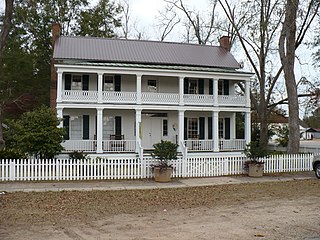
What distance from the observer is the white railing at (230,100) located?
25.2m

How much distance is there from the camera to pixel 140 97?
23.3 meters

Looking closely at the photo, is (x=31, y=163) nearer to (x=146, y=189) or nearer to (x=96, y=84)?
(x=146, y=189)

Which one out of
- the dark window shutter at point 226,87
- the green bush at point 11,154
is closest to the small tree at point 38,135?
the green bush at point 11,154

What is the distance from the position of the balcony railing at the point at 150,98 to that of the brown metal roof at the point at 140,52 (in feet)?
9.49

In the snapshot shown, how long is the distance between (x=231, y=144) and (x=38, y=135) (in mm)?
14815

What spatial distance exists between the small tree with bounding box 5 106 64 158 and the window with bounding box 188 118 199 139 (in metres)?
12.6

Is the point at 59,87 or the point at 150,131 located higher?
the point at 59,87

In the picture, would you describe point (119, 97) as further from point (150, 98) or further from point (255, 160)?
point (255, 160)

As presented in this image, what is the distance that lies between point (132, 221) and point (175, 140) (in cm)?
1810

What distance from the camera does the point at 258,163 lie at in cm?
1600

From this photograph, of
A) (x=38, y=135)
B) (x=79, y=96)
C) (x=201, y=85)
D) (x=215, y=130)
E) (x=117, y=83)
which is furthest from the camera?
(x=201, y=85)

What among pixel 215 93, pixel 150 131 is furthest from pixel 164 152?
pixel 215 93

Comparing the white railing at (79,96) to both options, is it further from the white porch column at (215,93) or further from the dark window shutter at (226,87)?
the dark window shutter at (226,87)

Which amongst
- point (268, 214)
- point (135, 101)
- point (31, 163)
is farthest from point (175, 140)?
point (268, 214)
